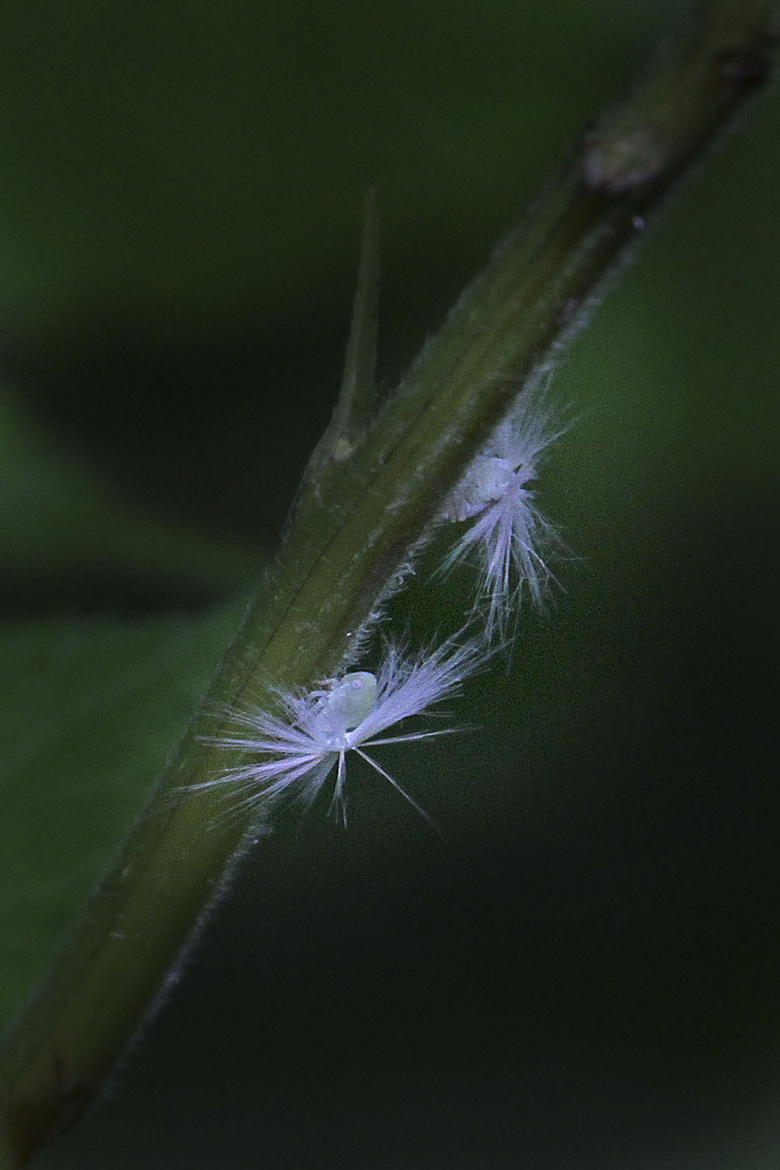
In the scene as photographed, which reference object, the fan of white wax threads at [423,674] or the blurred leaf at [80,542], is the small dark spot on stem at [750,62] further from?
the blurred leaf at [80,542]

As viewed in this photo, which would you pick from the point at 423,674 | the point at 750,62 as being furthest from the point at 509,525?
the point at 750,62

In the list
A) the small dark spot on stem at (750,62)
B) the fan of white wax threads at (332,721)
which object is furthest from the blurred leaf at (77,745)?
the small dark spot on stem at (750,62)

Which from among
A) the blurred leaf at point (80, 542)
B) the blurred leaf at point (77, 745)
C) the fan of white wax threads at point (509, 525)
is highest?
the fan of white wax threads at point (509, 525)

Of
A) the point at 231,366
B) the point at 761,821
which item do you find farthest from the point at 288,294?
Answer: the point at 761,821

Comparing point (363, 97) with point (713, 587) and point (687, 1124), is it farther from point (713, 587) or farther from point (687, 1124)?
point (687, 1124)

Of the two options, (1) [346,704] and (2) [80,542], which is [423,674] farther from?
(2) [80,542]
